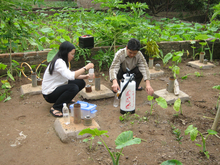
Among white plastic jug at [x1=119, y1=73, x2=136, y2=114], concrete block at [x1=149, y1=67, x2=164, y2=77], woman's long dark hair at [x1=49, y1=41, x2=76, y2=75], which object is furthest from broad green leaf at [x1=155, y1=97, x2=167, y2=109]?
concrete block at [x1=149, y1=67, x2=164, y2=77]

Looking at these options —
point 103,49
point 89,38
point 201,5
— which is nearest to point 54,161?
point 89,38

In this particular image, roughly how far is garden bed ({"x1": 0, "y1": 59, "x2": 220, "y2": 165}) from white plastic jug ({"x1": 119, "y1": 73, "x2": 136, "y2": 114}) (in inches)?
6.8

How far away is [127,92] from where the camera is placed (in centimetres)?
298

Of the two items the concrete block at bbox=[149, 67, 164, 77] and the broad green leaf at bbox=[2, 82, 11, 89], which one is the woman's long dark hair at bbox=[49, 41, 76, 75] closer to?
the broad green leaf at bbox=[2, 82, 11, 89]

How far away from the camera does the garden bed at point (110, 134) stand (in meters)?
2.30

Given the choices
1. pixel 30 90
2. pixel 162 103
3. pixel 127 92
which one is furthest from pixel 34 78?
pixel 162 103

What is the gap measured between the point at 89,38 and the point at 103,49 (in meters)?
0.94

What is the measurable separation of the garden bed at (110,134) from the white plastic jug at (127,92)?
6.8 inches

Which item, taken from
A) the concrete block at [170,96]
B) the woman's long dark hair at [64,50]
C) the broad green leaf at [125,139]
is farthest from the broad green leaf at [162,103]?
the woman's long dark hair at [64,50]

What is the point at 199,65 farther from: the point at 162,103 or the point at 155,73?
the point at 162,103

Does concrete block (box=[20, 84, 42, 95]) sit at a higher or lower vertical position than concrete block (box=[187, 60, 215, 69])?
lower

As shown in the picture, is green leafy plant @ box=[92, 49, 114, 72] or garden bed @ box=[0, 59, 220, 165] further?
green leafy plant @ box=[92, 49, 114, 72]

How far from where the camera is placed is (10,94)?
379cm

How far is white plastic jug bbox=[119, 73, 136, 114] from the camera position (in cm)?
295
